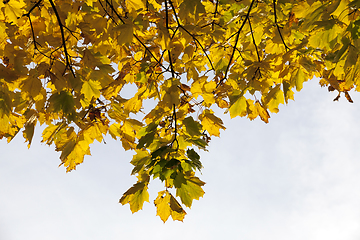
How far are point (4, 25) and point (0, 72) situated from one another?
433 mm

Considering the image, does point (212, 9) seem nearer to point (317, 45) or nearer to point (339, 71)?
point (317, 45)

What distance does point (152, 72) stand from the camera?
7.56 feet

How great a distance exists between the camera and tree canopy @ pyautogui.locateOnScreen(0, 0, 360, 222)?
1.85 meters

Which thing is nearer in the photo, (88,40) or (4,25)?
(4,25)

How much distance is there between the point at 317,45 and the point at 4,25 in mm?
2229

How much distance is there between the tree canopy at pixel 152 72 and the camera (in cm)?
185

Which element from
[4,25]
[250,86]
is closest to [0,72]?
[4,25]

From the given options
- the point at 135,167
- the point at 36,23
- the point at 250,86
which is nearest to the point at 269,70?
the point at 250,86

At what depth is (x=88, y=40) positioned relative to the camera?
7.77 ft

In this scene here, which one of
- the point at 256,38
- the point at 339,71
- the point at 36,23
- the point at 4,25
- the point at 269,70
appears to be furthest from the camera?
the point at 256,38

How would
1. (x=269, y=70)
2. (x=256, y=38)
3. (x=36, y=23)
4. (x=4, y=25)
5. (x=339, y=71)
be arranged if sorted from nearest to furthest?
(x=339, y=71) → (x=4, y=25) → (x=36, y=23) → (x=269, y=70) → (x=256, y=38)

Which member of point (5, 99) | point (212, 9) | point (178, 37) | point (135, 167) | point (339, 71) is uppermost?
point (212, 9)

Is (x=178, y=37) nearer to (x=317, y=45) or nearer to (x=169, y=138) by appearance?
(x=169, y=138)

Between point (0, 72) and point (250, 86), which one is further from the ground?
point (250, 86)
